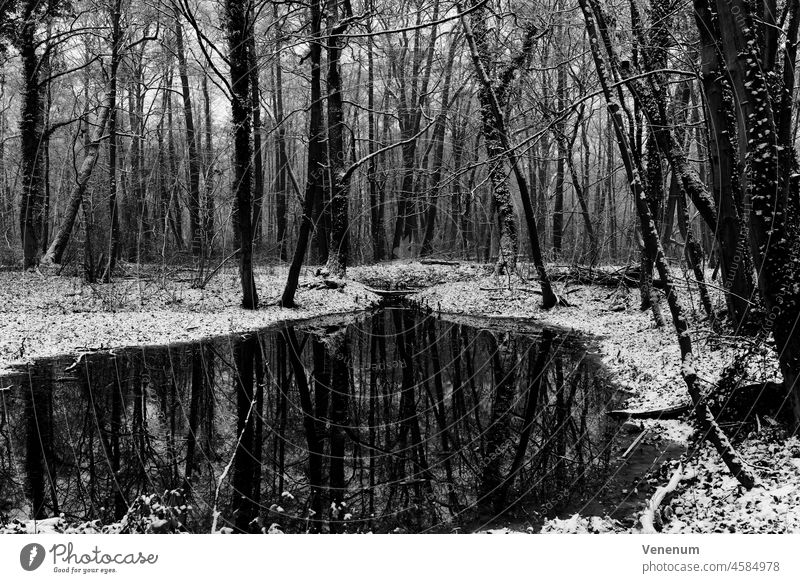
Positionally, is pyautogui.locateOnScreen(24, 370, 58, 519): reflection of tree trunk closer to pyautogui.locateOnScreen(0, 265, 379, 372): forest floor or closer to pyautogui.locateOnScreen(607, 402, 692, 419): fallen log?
pyautogui.locateOnScreen(0, 265, 379, 372): forest floor

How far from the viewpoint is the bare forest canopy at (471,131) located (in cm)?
555

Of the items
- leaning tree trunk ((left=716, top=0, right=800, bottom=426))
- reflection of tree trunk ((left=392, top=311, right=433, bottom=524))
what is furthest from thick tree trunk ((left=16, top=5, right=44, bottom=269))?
leaning tree trunk ((left=716, top=0, right=800, bottom=426))

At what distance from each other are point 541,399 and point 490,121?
10.4 m

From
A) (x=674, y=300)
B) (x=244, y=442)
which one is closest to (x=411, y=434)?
(x=244, y=442)

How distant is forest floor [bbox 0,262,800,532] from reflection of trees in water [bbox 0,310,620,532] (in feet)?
2.79

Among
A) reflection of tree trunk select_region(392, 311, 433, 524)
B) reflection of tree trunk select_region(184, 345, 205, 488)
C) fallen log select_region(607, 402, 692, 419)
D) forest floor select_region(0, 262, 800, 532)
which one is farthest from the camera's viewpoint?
fallen log select_region(607, 402, 692, 419)

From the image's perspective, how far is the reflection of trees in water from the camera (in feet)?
17.9

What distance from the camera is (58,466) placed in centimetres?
624

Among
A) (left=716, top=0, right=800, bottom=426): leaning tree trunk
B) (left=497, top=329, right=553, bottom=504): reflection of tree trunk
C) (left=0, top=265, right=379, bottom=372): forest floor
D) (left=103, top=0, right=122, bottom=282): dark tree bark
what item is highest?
(left=103, top=0, right=122, bottom=282): dark tree bark

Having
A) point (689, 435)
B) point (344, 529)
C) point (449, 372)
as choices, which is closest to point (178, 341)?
point (449, 372)

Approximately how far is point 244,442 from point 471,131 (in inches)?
700

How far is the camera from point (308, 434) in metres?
7.39
